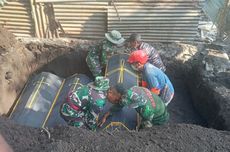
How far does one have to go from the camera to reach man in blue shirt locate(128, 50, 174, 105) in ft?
22.9

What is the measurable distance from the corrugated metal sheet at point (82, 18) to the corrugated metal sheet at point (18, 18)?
0.90 meters

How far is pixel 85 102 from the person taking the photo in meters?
6.27

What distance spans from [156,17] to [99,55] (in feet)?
7.38

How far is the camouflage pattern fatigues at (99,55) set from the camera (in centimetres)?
827

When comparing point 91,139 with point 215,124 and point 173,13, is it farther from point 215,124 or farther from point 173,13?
point 173,13

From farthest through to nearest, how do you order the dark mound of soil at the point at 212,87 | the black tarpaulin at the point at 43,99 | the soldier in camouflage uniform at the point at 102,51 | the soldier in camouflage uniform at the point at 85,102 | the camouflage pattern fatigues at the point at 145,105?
1. the soldier in camouflage uniform at the point at 102,51
2. the black tarpaulin at the point at 43,99
3. the dark mound of soil at the point at 212,87
4. the soldier in camouflage uniform at the point at 85,102
5. the camouflage pattern fatigues at the point at 145,105

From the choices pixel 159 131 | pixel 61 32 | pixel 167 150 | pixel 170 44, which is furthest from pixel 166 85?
pixel 61 32

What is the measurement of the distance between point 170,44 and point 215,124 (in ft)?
11.3

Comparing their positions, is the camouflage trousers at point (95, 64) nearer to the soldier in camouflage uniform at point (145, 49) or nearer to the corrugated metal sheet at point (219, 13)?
the soldier in camouflage uniform at point (145, 49)

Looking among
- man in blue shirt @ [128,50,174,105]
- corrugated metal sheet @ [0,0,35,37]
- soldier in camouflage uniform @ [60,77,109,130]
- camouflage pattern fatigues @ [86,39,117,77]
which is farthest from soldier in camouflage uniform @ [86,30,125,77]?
corrugated metal sheet @ [0,0,35,37]

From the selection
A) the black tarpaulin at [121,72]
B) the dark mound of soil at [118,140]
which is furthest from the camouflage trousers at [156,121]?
the black tarpaulin at [121,72]

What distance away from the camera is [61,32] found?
1016 centimetres

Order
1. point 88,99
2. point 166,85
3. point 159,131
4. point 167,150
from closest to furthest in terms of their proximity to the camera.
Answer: point 167,150 → point 159,131 → point 88,99 → point 166,85

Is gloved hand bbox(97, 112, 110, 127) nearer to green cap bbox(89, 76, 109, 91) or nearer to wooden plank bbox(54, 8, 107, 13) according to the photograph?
green cap bbox(89, 76, 109, 91)
